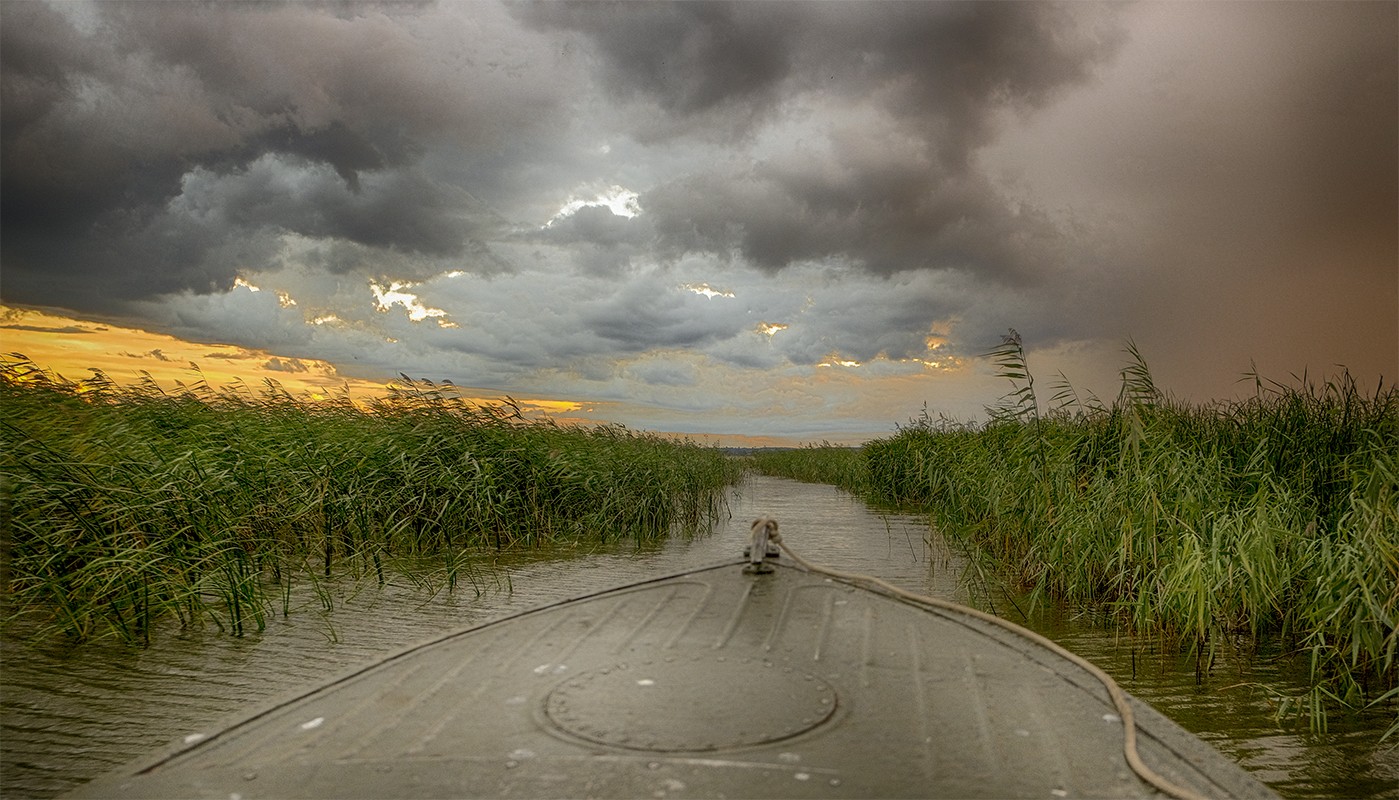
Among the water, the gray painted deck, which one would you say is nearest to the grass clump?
the water

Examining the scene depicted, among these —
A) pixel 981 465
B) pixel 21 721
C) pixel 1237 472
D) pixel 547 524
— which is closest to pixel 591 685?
pixel 21 721

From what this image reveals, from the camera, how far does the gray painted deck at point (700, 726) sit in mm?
1835

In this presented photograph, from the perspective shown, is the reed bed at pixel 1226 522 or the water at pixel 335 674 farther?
the reed bed at pixel 1226 522

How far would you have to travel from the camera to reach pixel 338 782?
1.86m

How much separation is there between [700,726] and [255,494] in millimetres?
5198

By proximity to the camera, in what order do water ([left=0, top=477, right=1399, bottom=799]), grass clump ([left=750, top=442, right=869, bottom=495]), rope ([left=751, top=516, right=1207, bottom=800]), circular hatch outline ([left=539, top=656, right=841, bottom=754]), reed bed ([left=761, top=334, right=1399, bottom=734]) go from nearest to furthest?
1. rope ([left=751, top=516, right=1207, bottom=800])
2. circular hatch outline ([left=539, top=656, right=841, bottom=754])
3. water ([left=0, top=477, right=1399, bottom=799])
4. reed bed ([left=761, top=334, right=1399, bottom=734])
5. grass clump ([left=750, top=442, right=869, bottom=495])

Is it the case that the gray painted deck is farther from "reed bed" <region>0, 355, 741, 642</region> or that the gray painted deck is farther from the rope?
"reed bed" <region>0, 355, 741, 642</region>

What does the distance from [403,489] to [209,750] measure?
542 cm

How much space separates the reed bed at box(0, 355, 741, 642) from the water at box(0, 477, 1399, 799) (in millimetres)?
280

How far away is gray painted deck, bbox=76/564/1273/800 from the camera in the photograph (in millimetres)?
1835

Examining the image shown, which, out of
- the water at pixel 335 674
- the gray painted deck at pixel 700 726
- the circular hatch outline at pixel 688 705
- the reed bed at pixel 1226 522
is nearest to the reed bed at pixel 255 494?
the water at pixel 335 674

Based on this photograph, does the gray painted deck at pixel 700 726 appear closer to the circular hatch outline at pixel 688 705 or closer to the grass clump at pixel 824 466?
the circular hatch outline at pixel 688 705

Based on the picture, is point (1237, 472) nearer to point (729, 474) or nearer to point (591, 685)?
point (591, 685)

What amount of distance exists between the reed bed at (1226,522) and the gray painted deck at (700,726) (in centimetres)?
213
